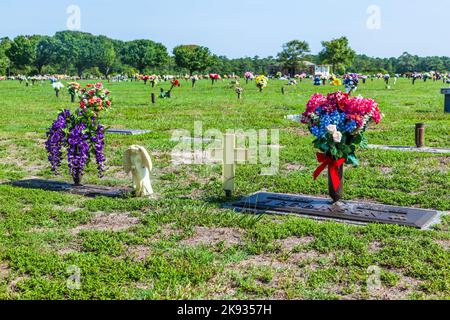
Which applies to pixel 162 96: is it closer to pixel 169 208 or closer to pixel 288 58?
pixel 169 208

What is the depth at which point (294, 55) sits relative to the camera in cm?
13125

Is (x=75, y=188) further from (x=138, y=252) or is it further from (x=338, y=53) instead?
(x=338, y=53)

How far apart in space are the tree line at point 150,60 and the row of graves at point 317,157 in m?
92.9

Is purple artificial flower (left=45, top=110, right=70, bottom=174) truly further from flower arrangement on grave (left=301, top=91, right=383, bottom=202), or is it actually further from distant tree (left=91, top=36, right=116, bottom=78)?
distant tree (left=91, top=36, right=116, bottom=78)

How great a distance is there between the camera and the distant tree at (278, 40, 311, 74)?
424 feet

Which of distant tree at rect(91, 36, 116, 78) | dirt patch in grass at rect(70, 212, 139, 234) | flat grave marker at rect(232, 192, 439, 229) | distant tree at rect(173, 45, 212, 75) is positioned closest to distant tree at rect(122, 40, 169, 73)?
distant tree at rect(91, 36, 116, 78)

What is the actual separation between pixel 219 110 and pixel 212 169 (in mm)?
12330

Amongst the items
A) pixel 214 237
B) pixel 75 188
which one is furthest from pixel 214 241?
pixel 75 188

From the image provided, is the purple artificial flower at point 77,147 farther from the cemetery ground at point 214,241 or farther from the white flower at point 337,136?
the white flower at point 337,136

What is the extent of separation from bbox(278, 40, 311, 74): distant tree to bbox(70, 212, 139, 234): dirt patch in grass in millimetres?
124666
